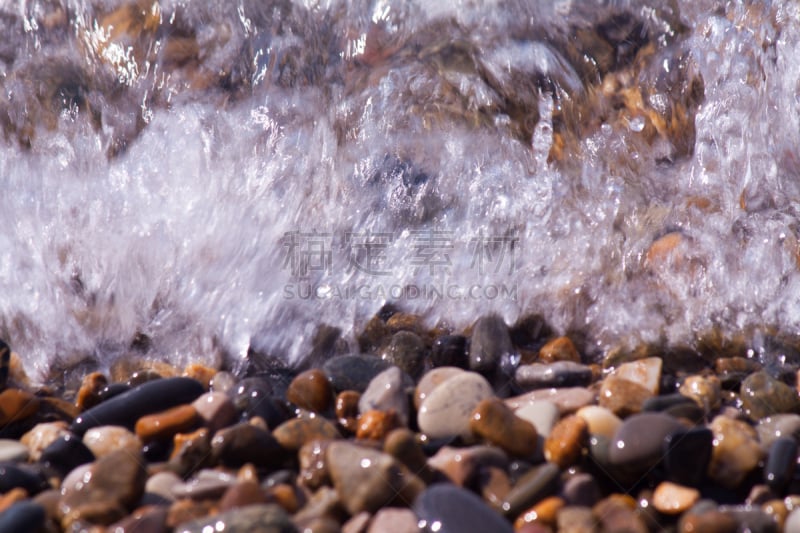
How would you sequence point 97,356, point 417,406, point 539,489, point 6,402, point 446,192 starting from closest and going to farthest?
point 539,489, point 417,406, point 6,402, point 97,356, point 446,192

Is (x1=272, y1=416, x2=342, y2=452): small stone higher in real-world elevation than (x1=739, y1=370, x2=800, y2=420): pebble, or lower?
lower

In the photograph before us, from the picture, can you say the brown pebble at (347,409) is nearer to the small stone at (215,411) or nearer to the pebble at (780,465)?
the small stone at (215,411)

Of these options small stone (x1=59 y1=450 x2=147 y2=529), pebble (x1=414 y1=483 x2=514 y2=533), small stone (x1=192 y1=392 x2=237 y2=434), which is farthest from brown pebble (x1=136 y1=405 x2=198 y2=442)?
pebble (x1=414 y1=483 x2=514 y2=533)

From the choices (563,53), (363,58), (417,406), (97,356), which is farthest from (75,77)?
(417,406)

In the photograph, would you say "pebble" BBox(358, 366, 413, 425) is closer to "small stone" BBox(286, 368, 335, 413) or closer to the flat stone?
"small stone" BBox(286, 368, 335, 413)

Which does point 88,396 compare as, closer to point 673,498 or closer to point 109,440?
point 109,440

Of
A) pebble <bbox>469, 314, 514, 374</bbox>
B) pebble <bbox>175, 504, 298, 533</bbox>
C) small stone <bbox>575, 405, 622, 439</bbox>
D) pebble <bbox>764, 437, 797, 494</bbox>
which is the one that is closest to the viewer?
pebble <bbox>175, 504, 298, 533</bbox>

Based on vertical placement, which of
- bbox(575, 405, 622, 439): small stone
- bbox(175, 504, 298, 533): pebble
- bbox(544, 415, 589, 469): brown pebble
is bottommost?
bbox(175, 504, 298, 533): pebble

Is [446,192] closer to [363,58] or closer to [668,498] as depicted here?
[363,58]
